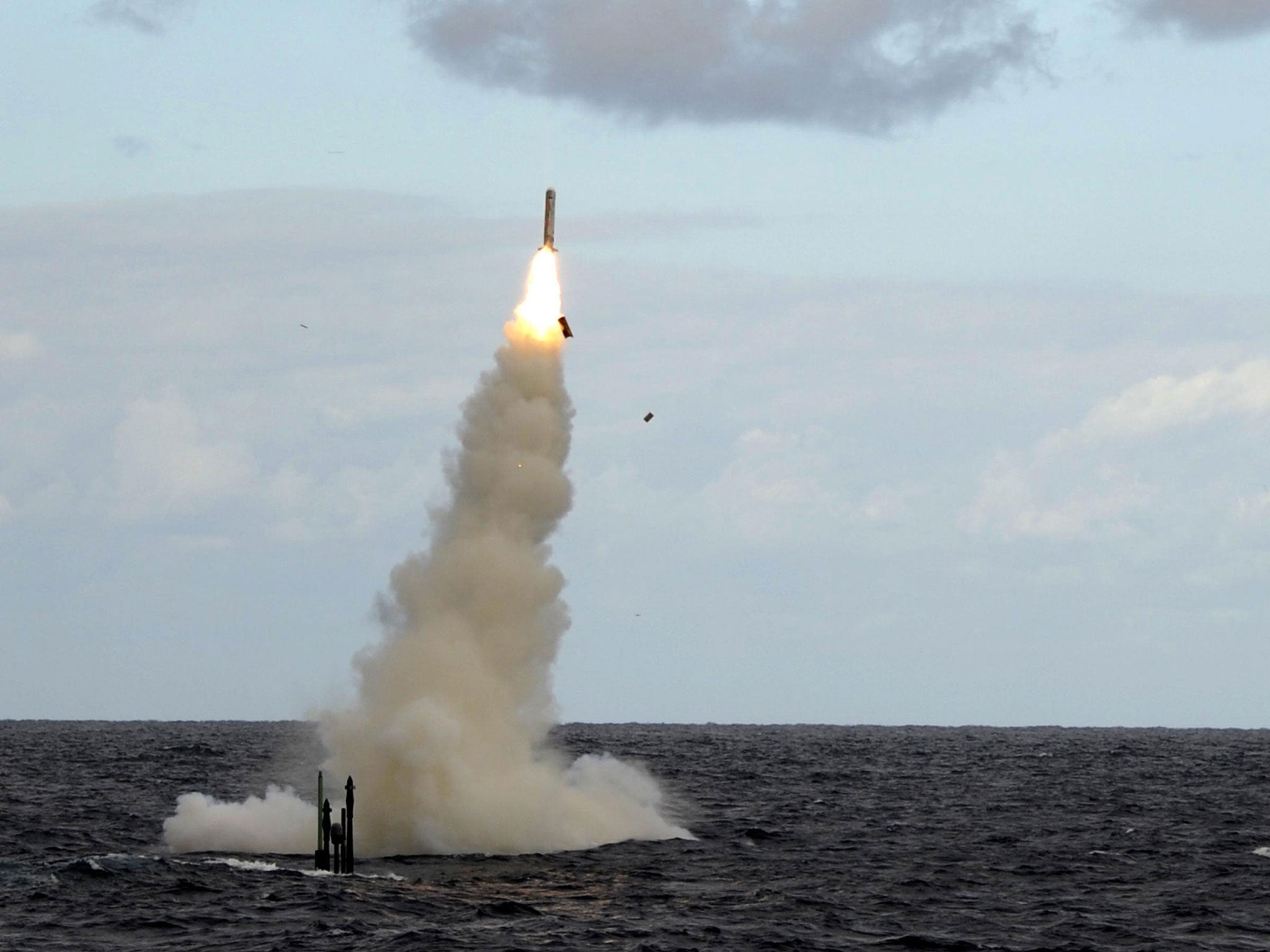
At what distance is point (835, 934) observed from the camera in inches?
1480

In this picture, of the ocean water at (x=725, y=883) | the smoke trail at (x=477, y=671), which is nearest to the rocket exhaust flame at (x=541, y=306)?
the smoke trail at (x=477, y=671)

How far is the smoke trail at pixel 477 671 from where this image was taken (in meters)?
51.2

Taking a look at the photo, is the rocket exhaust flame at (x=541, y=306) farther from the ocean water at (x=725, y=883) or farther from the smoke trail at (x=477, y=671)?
the ocean water at (x=725, y=883)

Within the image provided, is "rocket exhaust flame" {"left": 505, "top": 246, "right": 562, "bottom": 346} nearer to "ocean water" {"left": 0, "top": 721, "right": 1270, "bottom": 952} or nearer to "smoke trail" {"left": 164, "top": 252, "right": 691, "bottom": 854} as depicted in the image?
"smoke trail" {"left": 164, "top": 252, "right": 691, "bottom": 854}

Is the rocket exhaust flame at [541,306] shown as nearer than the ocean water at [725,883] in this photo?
No

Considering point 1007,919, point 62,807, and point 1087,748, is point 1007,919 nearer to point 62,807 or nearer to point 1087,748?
point 62,807

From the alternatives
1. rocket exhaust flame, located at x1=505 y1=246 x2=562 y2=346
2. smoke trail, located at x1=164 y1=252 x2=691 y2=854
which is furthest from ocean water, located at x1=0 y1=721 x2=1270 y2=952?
rocket exhaust flame, located at x1=505 y1=246 x2=562 y2=346

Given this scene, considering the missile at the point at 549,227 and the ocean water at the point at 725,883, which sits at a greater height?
the missile at the point at 549,227

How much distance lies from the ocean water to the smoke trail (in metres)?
1.63

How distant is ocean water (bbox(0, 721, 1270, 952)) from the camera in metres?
37.0

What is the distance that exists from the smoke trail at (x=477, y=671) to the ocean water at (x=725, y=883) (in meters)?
1.63

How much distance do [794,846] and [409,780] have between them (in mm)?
12777

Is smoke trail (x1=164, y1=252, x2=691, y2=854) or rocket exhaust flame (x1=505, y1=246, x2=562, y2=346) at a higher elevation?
rocket exhaust flame (x1=505, y1=246, x2=562, y2=346)

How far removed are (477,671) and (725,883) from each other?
10872mm
